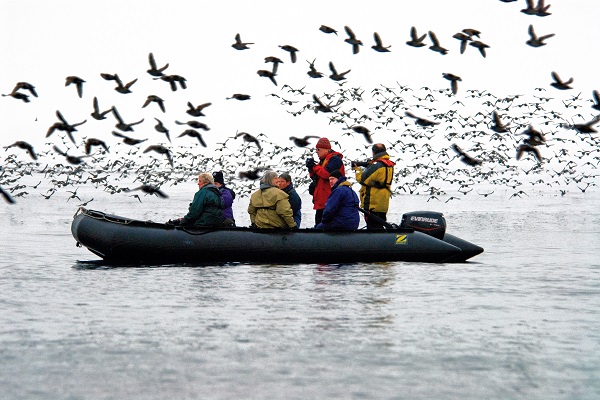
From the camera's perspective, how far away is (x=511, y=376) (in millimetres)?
9391

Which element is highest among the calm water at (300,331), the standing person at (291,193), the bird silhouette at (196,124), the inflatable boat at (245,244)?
the bird silhouette at (196,124)

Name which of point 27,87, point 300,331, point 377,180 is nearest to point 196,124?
point 27,87

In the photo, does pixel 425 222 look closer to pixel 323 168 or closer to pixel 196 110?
pixel 323 168

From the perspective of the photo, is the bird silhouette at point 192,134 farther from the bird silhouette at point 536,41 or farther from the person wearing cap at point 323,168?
the bird silhouette at point 536,41

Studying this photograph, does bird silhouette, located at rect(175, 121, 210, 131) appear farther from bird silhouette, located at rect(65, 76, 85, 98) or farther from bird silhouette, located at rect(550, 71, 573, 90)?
bird silhouette, located at rect(550, 71, 573, 90)

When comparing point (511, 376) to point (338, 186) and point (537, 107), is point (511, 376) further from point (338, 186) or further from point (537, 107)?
point (537, 107)

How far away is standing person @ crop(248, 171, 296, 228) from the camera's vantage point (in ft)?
60.4

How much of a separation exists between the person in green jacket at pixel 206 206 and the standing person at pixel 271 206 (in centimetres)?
70

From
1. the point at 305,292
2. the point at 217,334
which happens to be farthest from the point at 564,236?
the point at 217,334

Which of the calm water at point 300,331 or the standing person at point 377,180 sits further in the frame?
the standing person at point 377,180

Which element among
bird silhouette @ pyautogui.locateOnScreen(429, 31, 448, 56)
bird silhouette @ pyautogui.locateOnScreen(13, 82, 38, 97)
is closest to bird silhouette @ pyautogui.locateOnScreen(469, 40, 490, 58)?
bird silhouette @ pyautogui.locateOnScreen(429, 31, 448, 56)

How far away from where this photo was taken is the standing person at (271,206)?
1842 cm

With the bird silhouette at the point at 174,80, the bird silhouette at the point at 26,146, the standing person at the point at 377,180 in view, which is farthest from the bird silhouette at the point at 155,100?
the standing person at the point at 377,180

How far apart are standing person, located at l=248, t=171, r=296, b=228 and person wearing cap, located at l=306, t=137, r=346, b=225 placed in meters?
0.90
